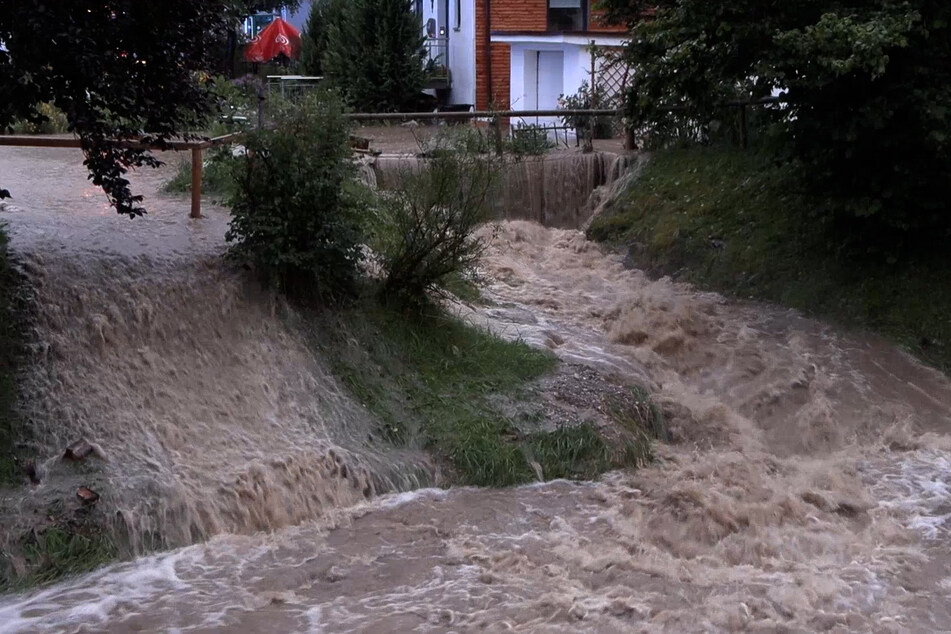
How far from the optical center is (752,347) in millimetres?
13055

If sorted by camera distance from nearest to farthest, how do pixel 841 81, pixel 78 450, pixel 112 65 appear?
pixel 112 65
pixel 78 450
pixel 841 81

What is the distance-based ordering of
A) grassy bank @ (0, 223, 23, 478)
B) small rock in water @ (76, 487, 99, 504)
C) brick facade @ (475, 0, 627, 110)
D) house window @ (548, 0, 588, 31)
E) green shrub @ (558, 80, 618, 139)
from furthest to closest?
house window @ (548, 0, 588, 31) < brick facade @ (475, 0, 627, 110) < green shrub @ (558, 80, 618, 139) < grassy bank @ (0, 223, 23, 478) < small rock in water @ (76, 487, 99, 504)

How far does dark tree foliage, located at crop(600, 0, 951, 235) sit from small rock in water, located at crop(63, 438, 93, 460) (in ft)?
25.3

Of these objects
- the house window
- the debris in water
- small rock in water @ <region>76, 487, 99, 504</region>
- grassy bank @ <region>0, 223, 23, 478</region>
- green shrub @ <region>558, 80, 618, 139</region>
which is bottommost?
small rock in water @ <region>76, 487, 99, 504</region>

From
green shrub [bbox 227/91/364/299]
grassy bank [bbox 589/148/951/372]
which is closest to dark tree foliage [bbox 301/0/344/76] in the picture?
grassy bank [bbox 589/148/951/372]

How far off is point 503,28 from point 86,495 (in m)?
21.7

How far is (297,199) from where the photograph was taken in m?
10.7

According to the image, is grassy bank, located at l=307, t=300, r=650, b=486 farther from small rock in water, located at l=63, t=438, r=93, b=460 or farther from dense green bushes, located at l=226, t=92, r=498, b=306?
small rock in water, located at l=63, t=438, r=93, b=460

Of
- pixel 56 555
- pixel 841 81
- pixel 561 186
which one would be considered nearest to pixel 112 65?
pixel 56 555

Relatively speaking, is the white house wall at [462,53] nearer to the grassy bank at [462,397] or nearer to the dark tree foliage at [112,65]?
the grassy bank at [462,397]

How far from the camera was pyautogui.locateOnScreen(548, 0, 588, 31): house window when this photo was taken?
2819cm

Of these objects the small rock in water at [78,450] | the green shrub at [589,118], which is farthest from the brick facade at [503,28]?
the small rock in water at [78,450]

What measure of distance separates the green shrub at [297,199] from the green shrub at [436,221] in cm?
64

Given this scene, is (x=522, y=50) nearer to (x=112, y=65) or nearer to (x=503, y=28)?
(x=503, y=28)
